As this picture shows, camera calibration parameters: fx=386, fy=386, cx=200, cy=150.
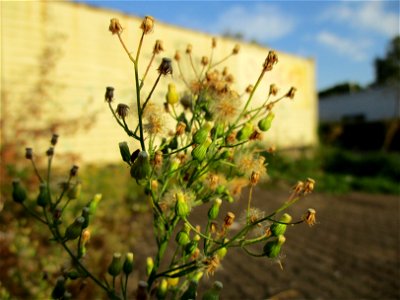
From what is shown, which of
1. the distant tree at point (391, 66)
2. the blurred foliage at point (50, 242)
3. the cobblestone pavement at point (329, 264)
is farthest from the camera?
Result: the distant tree at point (391, 66)

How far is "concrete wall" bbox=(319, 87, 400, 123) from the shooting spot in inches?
894

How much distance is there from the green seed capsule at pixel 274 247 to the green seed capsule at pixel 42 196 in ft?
2.09

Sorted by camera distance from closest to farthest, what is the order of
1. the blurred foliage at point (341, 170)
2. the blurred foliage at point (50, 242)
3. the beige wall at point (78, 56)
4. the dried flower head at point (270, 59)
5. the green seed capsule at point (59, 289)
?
1. the dried flower head at point (270, 59)
2. the green seed capsule at point (59, 289)
3. the blurred foliage at point (50, 242)
4. the beige wall at point (78, 56)
5. the blurred foliage at point (341, 170)

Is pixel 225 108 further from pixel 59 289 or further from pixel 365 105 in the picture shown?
pixel 365 105

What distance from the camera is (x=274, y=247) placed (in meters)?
0.94

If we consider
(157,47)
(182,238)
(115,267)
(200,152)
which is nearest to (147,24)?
(157,47)

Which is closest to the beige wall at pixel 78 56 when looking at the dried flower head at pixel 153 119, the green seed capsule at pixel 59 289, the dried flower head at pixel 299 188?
the green seed capsule at pixel 59 289

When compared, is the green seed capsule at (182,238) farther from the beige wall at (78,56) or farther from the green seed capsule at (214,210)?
the beige wall at (78,56)

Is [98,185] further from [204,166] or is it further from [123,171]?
[204,166]

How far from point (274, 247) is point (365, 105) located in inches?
1033

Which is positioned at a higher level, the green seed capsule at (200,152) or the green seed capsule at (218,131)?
the green seed capsule at (218,131)

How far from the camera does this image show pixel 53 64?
6.34 m

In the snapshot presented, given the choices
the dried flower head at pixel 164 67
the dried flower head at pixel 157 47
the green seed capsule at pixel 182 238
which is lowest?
the green seed capsule at pixel 182 238

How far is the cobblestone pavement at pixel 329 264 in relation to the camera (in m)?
3.45
